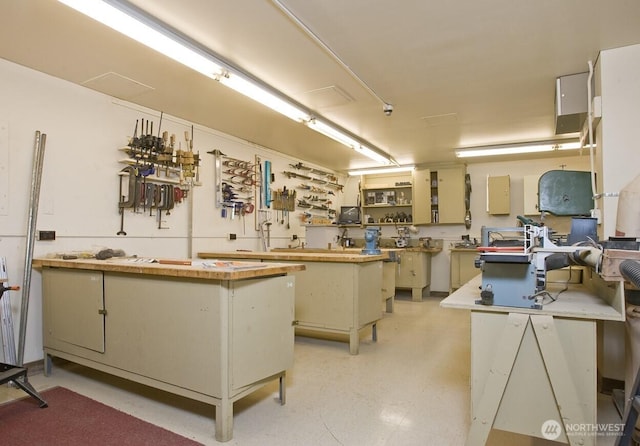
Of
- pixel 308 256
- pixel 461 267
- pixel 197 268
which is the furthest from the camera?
pixel 461 267

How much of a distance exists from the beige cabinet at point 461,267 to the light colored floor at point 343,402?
9.95 ft

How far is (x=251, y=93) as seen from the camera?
131 inches

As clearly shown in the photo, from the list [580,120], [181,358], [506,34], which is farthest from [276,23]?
[580,120]

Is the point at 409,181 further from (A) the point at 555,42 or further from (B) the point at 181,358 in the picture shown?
(B) the point at 181,358

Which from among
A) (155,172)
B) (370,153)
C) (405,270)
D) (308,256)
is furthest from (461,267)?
(155,172)

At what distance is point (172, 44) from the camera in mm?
2518

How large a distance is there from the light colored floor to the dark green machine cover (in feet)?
4.80

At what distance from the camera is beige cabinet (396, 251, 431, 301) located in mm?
6562

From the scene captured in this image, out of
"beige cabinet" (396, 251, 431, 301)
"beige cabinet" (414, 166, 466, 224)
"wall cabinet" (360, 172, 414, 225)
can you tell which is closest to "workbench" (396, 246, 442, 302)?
"beige cabinet" (396, 251, 431, 301)

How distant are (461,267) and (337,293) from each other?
3.76 metres

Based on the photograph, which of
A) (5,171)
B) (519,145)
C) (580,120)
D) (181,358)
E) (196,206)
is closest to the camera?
(181,358)

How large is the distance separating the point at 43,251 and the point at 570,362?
3.87 meters

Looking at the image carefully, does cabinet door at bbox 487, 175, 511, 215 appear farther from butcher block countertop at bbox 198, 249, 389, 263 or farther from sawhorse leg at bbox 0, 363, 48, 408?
sawhorse leg at bbox 0, 363, 48, 408

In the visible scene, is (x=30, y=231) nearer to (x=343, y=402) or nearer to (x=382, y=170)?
(x=343, y=402)
